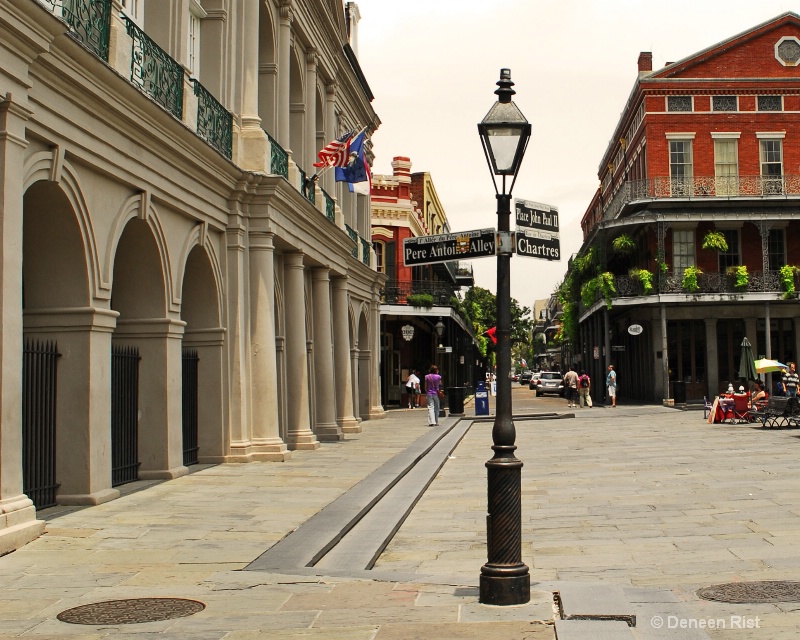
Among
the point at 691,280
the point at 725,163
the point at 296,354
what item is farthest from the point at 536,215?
the point at 725,163

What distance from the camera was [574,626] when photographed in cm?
589

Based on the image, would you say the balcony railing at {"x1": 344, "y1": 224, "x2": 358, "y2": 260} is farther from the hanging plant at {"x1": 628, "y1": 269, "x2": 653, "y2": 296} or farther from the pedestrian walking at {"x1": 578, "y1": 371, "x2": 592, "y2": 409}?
the pedestrian walking at {"x1": 578, "y1": 371, "x2": 592, "y2": 409}

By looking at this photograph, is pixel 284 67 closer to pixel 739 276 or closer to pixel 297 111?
pixel 297 111

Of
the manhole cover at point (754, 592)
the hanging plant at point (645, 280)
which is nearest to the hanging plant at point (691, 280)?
the hanging plant at point (645, 280)

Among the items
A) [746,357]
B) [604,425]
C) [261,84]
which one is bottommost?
[604,425]

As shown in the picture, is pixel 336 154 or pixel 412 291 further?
pixel 412 291

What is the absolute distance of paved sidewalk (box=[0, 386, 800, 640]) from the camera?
6.21 m

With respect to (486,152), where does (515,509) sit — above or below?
Result: below

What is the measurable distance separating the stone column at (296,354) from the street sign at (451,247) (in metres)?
13.5

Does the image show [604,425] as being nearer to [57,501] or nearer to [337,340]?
[337,340]

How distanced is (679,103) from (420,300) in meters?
13.5

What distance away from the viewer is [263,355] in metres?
17.9

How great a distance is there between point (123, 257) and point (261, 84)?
721 centimetres

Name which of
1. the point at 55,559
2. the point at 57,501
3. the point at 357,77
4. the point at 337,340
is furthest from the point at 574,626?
the point at 357,77
